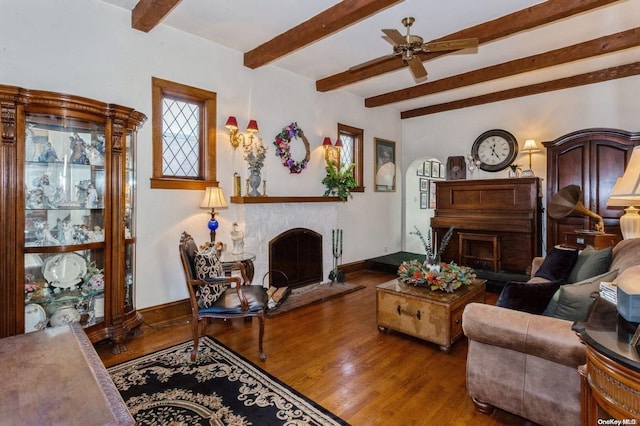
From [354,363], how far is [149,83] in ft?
10.9

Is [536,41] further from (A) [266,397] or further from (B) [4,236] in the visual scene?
(B) [4,236]

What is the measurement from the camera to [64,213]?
2711mm

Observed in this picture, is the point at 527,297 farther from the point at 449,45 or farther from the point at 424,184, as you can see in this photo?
the point at 424,184

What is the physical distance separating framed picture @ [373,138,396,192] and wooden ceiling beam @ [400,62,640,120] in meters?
0.87

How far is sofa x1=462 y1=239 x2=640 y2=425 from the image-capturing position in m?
1.71

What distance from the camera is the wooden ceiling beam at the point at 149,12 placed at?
2.89 metres

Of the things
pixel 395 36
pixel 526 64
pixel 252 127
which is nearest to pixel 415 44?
pixel 395 36

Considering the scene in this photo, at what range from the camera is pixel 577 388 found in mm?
1688

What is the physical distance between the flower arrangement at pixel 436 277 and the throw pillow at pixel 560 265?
2.08ft

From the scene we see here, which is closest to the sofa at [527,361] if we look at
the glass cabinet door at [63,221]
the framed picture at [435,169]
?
the glass cabinet door at [63,221]

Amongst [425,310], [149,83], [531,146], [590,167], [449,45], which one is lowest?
[425,310]

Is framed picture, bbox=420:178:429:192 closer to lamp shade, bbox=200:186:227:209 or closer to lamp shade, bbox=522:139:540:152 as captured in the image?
lamp shade, bbox=522:139:540:152

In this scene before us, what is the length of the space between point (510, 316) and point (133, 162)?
3219 millimetres

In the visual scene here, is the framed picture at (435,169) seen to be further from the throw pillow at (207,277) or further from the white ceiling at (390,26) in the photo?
the throw pillow at (207,277)
